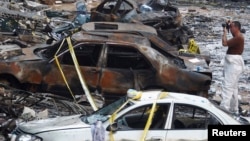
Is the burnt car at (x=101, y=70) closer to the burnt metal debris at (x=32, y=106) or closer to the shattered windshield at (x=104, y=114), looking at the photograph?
the burnt metal debris at (x=32, y=106)

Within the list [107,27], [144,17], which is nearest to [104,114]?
[107,27]

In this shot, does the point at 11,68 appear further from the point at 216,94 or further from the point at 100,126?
the point at 216,94

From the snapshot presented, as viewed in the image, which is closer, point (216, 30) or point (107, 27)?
point (107, 27)

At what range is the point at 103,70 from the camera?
36.8ft

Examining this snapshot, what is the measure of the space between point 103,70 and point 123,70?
40 cm

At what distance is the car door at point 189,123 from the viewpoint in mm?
7766

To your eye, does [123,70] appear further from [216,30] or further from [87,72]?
[216,30]

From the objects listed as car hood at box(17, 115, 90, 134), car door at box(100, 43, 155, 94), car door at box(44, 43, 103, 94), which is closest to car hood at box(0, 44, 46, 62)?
car door at box(44, 43, 103, 94)

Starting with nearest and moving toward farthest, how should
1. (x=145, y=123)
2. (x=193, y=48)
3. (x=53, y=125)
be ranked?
(x=145, y=123) < (x=53, y=125) < (x=193, y=48)

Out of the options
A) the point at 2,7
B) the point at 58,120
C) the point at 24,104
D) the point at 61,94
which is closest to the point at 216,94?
the point at 61,94

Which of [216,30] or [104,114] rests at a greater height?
[104,114]

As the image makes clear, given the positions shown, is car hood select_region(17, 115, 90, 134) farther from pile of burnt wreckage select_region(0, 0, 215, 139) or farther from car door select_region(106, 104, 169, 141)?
pile of burnt wreckage select_region(0, 0, 215, 139)

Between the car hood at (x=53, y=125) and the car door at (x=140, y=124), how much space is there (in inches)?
18.3

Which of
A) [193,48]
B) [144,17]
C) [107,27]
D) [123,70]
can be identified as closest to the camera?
[123,70]
